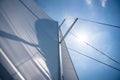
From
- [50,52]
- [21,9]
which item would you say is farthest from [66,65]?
[21,9]

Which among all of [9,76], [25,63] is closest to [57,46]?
[25,63]

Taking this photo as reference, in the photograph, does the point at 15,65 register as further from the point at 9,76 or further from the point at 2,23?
the point at 2,23

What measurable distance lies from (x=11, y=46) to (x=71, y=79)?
2.80m

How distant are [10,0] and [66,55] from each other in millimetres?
3021

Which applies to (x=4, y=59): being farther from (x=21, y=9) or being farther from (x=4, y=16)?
(x=21, y=9)

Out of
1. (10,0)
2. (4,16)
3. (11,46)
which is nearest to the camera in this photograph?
(11,46)

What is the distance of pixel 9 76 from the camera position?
1875 mm

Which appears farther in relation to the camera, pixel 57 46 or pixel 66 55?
pixel 66 55

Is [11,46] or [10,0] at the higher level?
[10,0]

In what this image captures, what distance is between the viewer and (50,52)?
439cm

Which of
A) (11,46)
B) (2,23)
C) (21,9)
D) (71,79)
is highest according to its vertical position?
(21,9)

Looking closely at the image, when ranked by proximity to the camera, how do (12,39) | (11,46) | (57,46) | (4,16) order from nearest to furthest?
(11,46)
(12,39)
(4,16)
(57,46)

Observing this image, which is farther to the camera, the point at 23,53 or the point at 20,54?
the point at 23,53

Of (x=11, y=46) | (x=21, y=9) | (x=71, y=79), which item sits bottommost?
(x=71, y=79)
